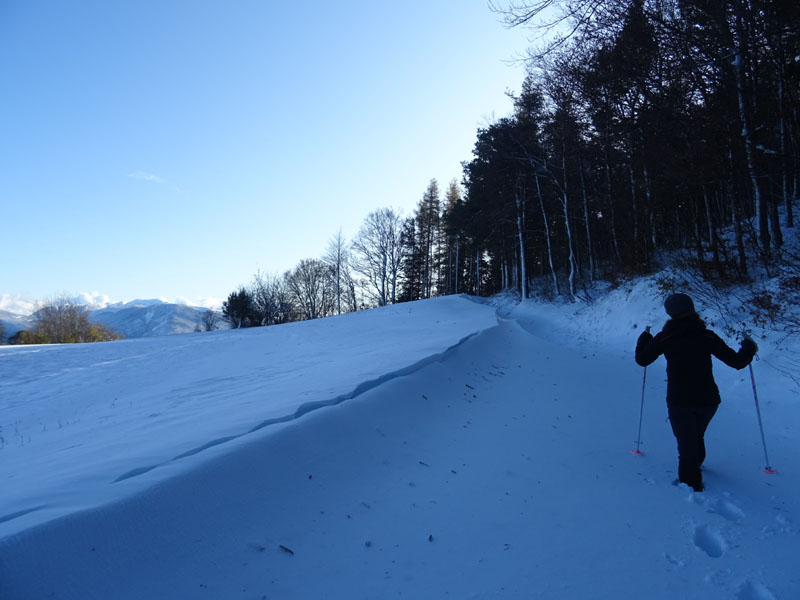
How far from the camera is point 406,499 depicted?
130 inches

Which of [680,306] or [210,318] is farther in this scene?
[210,318]

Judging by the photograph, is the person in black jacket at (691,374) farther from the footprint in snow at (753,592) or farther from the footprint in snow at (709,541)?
the footprint in snow at (753,592)

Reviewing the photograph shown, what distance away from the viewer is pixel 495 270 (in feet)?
143

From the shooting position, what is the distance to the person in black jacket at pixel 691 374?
12.4ft

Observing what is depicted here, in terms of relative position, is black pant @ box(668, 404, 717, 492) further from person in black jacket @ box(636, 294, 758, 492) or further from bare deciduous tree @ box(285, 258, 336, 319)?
bare deciduous tree @ box(285, 258, 336, 319)

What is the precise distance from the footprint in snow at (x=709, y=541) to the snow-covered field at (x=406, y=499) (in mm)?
13

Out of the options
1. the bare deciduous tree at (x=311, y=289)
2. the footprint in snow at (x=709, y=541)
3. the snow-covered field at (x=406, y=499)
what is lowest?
the footprint in snow at (x=709, y=541)

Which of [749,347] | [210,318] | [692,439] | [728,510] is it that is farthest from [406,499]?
[210,318]

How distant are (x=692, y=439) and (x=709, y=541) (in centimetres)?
116

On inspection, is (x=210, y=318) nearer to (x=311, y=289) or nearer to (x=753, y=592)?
(x=311, y=289)

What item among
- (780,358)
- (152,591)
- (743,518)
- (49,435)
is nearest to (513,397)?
(743,518)

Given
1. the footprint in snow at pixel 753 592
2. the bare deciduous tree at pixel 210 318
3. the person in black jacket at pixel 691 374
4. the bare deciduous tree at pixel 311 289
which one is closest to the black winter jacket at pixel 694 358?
the person in black jacket at pixel 691 374

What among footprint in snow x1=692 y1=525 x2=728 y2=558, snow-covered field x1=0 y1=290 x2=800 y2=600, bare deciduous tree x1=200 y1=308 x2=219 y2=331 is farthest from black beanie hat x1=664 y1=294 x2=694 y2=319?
bare deciduous tree x1=200 y1=308 x2=219 y2=331

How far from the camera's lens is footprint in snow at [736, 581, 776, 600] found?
2300 millimetres
